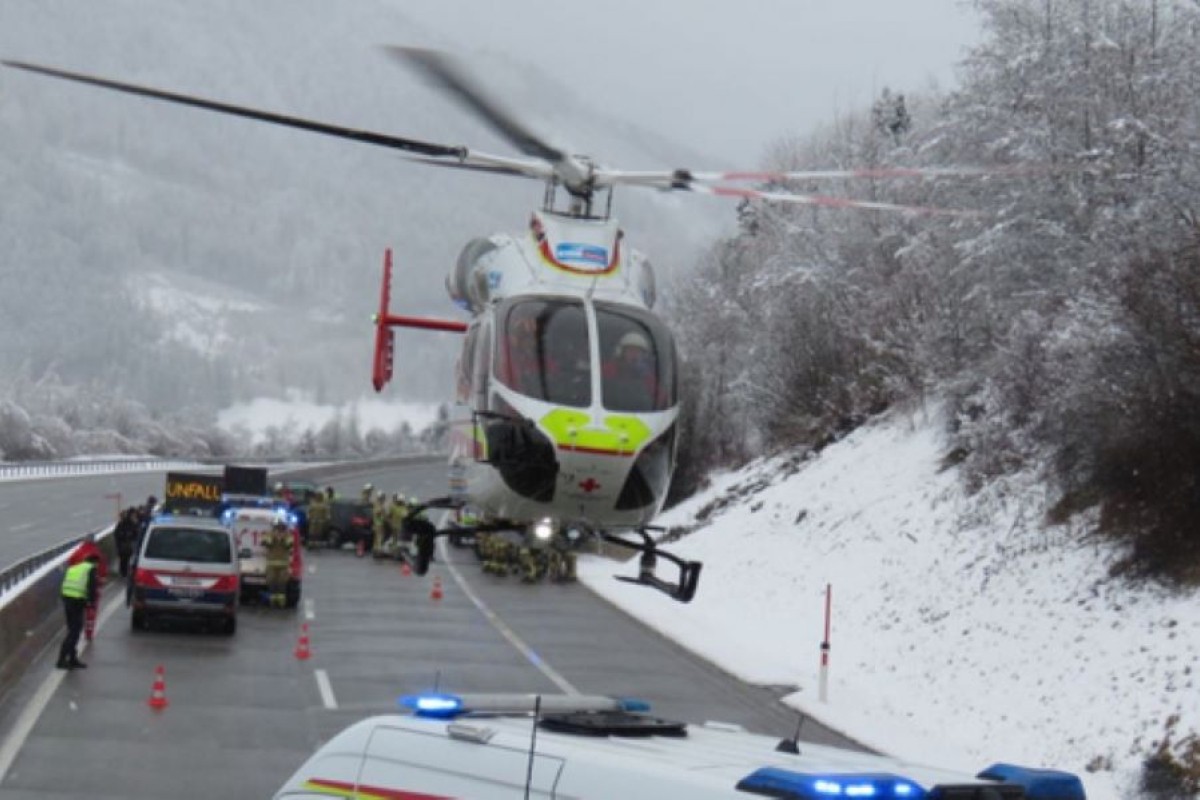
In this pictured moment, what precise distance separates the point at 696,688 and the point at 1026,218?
38.7 feet

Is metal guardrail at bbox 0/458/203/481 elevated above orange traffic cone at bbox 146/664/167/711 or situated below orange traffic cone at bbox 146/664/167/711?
below

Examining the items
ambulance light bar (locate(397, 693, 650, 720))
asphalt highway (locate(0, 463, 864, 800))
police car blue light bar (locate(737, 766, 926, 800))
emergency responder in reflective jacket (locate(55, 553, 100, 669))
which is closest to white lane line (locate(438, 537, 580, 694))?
asphalt highway (locate(0, 463, 864, 800))

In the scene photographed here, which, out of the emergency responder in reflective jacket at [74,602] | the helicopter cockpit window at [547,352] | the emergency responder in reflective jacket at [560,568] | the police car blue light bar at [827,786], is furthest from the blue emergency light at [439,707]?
the emergency responder in reflective jacket at [560,568]

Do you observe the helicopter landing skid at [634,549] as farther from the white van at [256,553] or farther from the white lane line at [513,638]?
the white van at [256,553]

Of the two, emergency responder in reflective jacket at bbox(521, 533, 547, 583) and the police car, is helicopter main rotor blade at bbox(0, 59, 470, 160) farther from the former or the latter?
emergency responder in reflective jacket at bbox(521, 533, 547, 583)

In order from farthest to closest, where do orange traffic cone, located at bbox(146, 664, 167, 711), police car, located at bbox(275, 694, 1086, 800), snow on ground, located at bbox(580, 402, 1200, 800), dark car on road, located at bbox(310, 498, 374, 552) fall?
dark car on road, located at bbox(310, 498, 374, 552)
orange traffic cone, located at bbox(146, 664, 167, 711)
snow on ground, located at bbox(580, 402, 1200, 800)
police car, located at bbox(275, 694, 1086, 800)

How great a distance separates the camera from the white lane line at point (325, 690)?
2159 centimetres

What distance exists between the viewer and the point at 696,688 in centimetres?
2442

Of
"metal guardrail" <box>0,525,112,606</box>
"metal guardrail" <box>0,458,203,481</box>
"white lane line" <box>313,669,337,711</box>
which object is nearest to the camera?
"white lane line" <box>313,669,337,711</box>

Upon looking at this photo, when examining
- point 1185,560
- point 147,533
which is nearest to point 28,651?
point 147,533

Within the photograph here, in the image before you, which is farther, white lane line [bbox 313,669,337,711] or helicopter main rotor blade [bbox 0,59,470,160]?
white lane line [bbox 313,669,337,711]

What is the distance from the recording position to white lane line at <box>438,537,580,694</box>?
24.4 metres

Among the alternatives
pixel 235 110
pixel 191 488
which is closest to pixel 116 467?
pixel 191 488

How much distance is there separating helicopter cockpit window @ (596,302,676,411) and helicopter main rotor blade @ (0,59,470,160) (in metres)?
2.34
